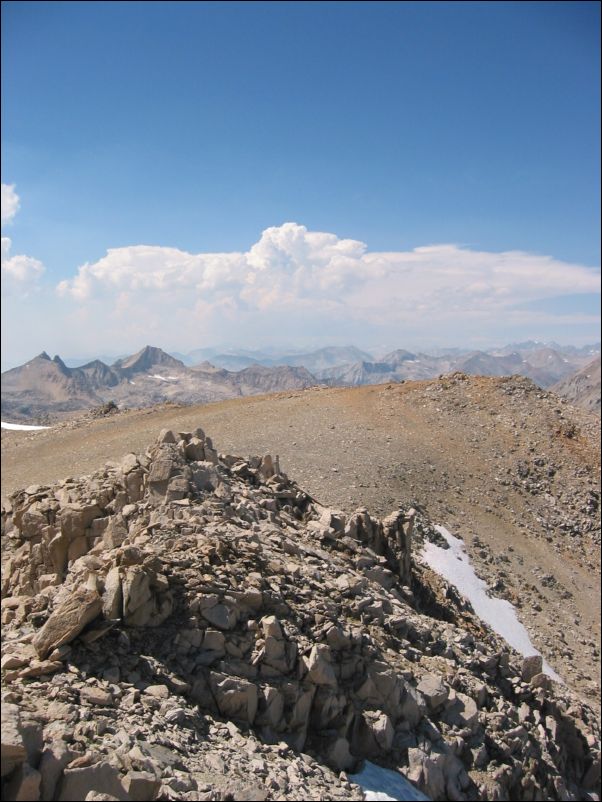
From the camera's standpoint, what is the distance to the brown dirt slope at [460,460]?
35500 mm

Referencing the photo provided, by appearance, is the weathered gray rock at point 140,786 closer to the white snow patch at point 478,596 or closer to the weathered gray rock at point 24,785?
the weathered gray rock at point 24,785

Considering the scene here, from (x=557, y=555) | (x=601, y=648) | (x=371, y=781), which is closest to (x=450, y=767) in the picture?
(x=371, y=781)

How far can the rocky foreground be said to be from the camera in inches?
409

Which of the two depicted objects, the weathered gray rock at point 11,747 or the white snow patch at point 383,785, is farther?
the white snow patch at point 383,785

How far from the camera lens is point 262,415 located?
50.7 metres

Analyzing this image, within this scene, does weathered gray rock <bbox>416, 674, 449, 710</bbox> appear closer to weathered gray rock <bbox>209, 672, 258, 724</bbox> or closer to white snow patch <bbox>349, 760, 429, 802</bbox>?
white snow patch <bbox>349, 760, 429, 802</bbox>

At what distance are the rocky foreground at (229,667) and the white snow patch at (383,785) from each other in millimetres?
350

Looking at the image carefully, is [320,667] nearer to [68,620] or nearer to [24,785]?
[68,620]

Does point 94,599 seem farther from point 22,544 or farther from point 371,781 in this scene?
point 22,544

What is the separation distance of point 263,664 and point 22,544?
42.5 ft

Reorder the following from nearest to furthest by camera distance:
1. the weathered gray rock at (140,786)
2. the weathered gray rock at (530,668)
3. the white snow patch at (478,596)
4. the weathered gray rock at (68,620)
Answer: the weathered gray rock at (140,786), the weathered gray rock at (68,620), the weathered gray rock at (530,668), the white snow patch at (478,596)

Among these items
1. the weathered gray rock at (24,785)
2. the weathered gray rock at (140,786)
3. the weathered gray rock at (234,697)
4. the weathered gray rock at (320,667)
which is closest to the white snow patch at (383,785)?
the weathered gray rock at (320,667)

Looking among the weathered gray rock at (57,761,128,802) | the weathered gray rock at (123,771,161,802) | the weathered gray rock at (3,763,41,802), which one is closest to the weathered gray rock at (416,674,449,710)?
the weathered gray rock at (123,771,161,802)

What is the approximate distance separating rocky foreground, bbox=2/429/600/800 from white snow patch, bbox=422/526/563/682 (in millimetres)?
5926
